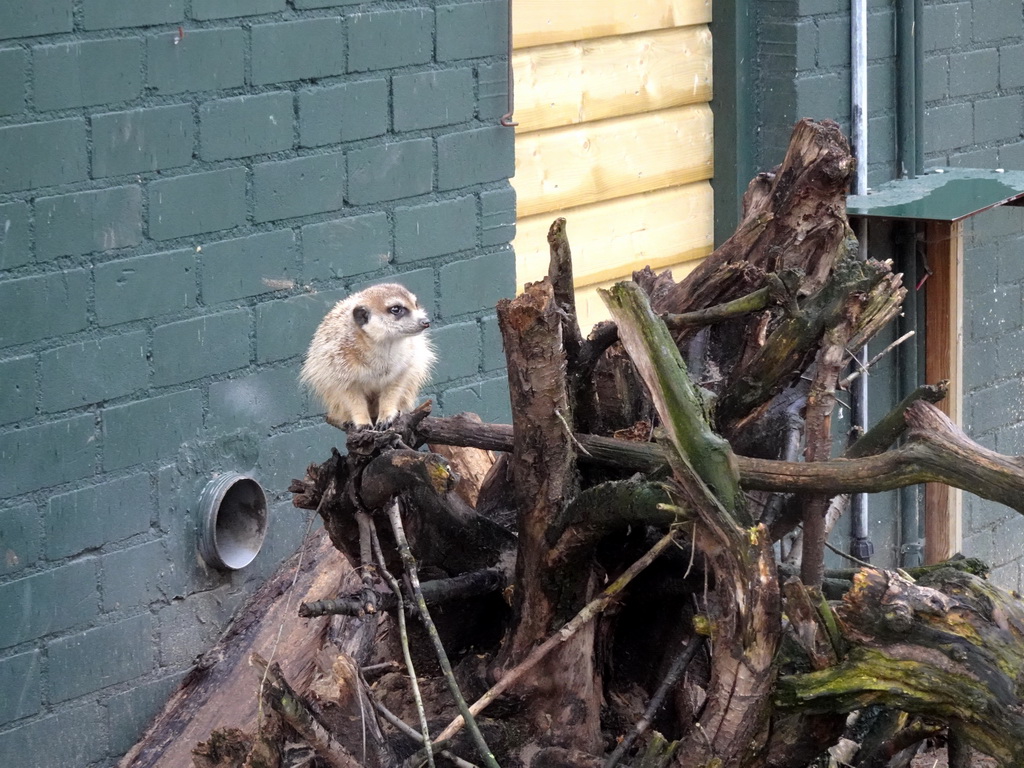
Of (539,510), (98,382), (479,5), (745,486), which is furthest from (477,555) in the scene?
(479,5)

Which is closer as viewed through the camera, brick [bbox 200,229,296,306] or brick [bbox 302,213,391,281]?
brick [bbox 200,229,296,306]

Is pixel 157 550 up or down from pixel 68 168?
down

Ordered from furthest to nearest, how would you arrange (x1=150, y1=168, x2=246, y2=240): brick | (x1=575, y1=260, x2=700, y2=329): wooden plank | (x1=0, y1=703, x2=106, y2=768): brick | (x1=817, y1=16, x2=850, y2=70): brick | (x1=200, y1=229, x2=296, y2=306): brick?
(x1=817, y1=16, x2=850, y2=70): brick < (x1=575, y1=260, x2=700, y2=329): wooden plank < (x1=200, y1=229, x2=296, y2=306): brick < (x1=150, y1=168, x2=246, y2=240): brick < (x1=0, y1=703, x2=106, y2=768): brick

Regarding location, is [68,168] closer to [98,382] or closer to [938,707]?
[98,382]

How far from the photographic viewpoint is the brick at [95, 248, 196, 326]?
3.40 m

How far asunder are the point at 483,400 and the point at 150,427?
3.69 ft

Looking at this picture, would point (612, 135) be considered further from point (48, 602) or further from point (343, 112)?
point (48, 602)

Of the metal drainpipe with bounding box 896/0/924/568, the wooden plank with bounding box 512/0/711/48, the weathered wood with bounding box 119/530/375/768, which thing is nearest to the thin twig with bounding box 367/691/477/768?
the weathered wood with bounding box 119/530/375/768

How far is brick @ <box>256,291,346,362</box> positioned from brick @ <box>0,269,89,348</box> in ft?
1.73

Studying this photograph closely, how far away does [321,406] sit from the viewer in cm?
389

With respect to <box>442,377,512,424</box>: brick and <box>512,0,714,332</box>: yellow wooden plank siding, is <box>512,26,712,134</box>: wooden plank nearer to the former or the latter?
<box>512,0,714,332</box>: yellow wooden plank siding

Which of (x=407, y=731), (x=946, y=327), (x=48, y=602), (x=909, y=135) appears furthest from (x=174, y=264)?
(x=946, y=327)

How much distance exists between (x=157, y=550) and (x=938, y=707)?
86.1 inches

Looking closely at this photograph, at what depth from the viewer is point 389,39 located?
3.89 meters
